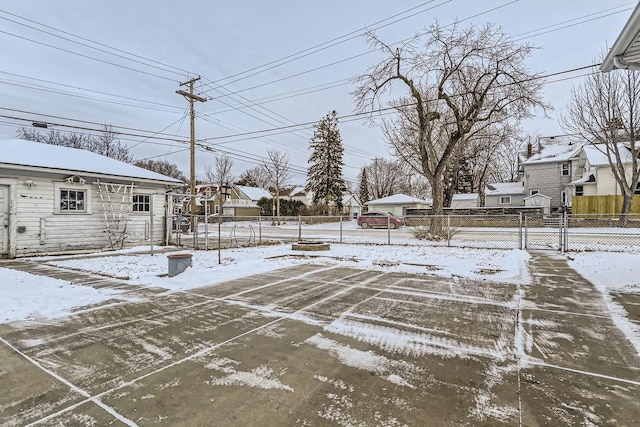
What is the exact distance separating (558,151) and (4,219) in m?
Result: 41.8

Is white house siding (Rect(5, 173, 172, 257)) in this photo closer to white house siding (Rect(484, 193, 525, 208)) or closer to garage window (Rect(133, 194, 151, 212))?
garage window (Rect(133, 194, 151, 212))

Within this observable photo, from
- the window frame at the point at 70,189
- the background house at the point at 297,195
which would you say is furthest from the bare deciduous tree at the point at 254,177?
the window frame at the point at 70,189

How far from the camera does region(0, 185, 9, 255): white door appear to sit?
9.13 m

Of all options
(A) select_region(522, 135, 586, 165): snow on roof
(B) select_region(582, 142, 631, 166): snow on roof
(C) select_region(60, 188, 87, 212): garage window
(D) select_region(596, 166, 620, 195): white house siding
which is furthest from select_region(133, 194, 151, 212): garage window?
(A) select_region(522, 135, 586, 165): snow on roof

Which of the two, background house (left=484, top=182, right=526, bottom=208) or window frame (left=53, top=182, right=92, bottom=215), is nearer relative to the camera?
window frame (left=53, top=182, right=92, bottom=215)

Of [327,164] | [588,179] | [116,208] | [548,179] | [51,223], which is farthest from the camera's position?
[327,164]

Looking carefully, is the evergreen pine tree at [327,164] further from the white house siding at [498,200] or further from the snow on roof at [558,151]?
the snow on roof at [558,151]

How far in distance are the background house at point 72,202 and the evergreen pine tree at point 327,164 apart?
27.5 m

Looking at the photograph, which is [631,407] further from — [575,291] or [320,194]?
[320,194]

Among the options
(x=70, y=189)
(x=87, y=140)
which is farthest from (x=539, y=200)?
(x=87, y=140)

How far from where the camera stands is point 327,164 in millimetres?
39688

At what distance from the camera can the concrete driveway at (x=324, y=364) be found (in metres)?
2.19

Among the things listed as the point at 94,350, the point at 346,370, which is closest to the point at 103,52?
the point at 94,350

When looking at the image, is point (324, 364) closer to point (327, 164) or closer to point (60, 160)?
point (60, 160)
